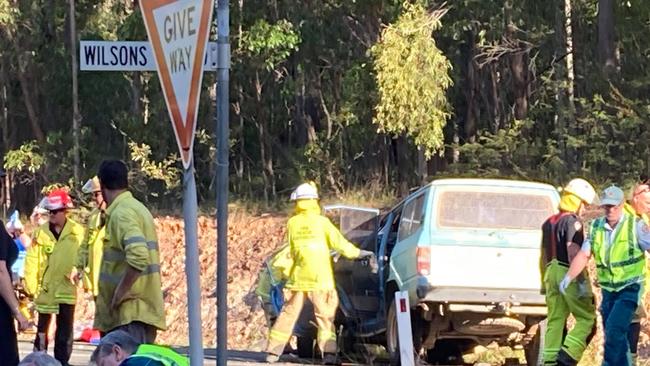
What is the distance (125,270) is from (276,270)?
20.5ft

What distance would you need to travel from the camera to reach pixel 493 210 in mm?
12531

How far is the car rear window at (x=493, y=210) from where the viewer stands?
12.4 metres

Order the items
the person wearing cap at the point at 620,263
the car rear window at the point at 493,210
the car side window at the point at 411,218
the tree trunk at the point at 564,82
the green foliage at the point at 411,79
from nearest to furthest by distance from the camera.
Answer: the person wearing cap at the point at 620,263 → the car rear window at the point at 493,210 → the car side window at the point at 411,218 → the green foliage at the point at 411,79 → the tree trunk at the point at 564,82

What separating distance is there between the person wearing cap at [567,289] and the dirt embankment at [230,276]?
9087 millimetres

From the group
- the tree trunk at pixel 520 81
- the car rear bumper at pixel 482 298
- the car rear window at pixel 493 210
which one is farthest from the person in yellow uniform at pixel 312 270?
→ the tree trunk at pixel 520 81

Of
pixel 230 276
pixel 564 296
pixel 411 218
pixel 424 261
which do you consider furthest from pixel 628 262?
pixel 230 276

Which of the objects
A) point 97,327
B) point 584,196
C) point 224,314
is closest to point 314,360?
point 584,196

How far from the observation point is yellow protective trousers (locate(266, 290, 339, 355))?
1353 centimetres

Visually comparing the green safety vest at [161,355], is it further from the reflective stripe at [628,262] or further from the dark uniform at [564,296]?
the dark uniform at [564,296]

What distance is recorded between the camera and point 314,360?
48.2ft

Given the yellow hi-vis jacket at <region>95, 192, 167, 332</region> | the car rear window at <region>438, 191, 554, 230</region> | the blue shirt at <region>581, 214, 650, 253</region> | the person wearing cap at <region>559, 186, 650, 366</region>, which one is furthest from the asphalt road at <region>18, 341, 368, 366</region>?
the yellow hi-vis jacket at <region>95, 192, 167, 332</region>

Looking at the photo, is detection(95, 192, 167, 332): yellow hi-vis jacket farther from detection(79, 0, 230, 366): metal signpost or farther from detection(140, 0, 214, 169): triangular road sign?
detection(140, 0, 214, 169): triangular road sign

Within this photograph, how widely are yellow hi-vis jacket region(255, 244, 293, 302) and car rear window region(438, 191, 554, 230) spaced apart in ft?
6.65

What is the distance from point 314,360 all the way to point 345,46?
18.1m
